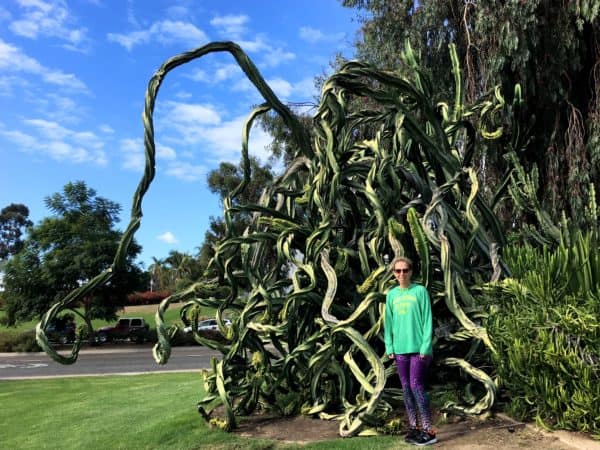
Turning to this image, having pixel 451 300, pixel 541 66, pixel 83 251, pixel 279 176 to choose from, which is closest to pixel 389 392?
pixel 451 300

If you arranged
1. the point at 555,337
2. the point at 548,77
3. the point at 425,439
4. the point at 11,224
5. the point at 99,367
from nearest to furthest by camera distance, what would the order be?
the point at 555,337, the point at 425,439, the point at 548,77, the point at 99,367, the point at 11,224

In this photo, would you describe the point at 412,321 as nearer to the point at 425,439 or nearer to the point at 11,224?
the point at 425,439

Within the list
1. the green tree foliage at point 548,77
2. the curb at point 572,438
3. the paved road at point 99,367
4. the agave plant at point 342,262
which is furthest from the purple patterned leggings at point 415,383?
the paved road at point 99,367

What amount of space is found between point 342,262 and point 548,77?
6.55 meters

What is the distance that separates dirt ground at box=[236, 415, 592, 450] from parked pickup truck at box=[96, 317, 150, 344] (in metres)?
25.9

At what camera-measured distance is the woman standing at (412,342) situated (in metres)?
4.05

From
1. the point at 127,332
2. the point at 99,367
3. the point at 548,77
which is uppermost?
the point at 548,77

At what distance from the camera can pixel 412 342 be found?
4105mm

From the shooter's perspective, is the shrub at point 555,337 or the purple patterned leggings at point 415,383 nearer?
the shrub at point 555,337

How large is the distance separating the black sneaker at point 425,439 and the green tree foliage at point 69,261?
73.3 ft

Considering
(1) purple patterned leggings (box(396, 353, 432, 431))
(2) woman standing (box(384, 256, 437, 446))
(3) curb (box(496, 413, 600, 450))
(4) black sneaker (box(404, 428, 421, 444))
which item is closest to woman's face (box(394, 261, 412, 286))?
(2) woman standing (box(384, 256, 437, 446))

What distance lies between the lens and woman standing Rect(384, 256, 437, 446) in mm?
4051

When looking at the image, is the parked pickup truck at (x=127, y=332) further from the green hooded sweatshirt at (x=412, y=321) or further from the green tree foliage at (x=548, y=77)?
the green hooded sweatshirt at (x=412, y=321)

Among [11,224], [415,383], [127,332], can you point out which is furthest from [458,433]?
[11,224]
